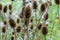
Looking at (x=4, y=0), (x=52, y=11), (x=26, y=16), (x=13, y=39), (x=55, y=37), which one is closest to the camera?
(x=26, y=16)

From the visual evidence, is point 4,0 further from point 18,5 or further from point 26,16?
point 26,16

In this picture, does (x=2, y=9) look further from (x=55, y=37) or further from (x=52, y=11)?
(x=52, y=11)

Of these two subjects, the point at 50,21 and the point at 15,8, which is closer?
the point at 50,21

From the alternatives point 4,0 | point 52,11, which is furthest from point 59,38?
point 4,0

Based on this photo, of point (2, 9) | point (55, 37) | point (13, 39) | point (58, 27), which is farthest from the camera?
point (58, 27)

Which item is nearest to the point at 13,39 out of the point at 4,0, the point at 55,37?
the point at 55,37

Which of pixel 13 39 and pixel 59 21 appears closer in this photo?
pixel 13 39

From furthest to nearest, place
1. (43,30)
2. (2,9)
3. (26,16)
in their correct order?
(2,9)
(43,30)
(26,16)

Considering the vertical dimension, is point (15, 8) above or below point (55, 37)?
above

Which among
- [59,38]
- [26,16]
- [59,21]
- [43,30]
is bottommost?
[59,38]
